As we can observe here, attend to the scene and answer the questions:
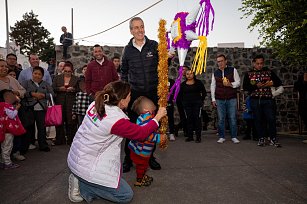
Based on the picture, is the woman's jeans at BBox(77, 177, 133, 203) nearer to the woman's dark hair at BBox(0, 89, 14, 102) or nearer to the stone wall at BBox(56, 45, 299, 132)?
the woman's dark hair at BBox(0, 89, 14, 102)

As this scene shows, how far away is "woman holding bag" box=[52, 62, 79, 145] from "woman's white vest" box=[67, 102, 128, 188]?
365 centimetres

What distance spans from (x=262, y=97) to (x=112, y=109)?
3.98m

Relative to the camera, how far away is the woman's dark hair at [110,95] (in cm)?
227

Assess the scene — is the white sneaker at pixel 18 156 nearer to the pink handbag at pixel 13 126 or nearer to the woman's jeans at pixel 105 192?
the pink handbag at pixel 13 126

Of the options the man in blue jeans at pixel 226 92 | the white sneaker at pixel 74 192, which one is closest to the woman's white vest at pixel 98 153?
the white sneaker at pixel 74 192

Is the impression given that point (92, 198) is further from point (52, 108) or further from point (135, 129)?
point (52, 108)

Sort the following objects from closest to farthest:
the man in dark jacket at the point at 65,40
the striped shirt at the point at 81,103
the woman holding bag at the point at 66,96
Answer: the striped shirt at the point at 81,103 → the woman holding bag at the point at 66,96 → the man in dark jacket at the point at 65,40

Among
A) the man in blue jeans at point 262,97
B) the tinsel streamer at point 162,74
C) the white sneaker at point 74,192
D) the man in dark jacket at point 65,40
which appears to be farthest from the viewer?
the man in dark jacket at point 65,40

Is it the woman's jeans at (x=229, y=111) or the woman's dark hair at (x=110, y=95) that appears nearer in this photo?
the woman's dark hair at (x=110, y=95)

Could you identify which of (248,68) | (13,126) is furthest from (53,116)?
(248,68)

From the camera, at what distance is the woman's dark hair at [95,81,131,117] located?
227cm

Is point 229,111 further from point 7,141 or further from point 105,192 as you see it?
point 7,141

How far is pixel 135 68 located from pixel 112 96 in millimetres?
1286

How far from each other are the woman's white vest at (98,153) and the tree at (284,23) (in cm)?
523
